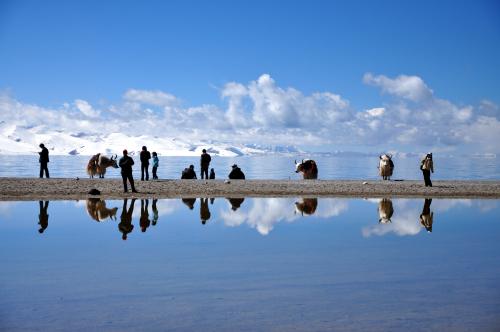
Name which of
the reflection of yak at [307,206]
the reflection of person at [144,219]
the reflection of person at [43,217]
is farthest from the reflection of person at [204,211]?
the reflection of person at [43,217]

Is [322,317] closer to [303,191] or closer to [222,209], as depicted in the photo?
[222,209]

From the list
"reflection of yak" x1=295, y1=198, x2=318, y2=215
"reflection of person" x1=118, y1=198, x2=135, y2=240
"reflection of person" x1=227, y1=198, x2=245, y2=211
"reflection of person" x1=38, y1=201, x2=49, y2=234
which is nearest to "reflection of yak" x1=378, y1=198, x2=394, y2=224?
"reflection of yak" x1=295, y1=198, x2=318, y2=215

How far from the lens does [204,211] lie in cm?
1998

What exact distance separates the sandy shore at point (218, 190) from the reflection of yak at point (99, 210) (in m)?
1.63

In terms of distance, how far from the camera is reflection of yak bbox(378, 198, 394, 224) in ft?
57.6

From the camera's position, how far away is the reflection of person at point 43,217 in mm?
15664

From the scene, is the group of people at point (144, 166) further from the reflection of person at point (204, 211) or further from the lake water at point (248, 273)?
the lake water at point (248, 273)

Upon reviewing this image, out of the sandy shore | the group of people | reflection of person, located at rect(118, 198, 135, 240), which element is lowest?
reflection of person, located at rect(118, 198, 135, 240)

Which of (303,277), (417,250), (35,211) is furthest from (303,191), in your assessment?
(303,277)

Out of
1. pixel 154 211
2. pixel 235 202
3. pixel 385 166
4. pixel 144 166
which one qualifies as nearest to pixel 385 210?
pixel 235 202

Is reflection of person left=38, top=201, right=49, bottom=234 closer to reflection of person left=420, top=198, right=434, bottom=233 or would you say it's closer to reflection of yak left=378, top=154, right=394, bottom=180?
reflection of person left=420, top=198, right=434, bottom=233

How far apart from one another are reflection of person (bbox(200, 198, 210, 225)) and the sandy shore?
2.14 m

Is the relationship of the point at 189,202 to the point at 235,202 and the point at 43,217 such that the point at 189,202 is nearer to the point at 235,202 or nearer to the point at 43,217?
the point at 235,202

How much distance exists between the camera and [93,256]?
37.6 ft
